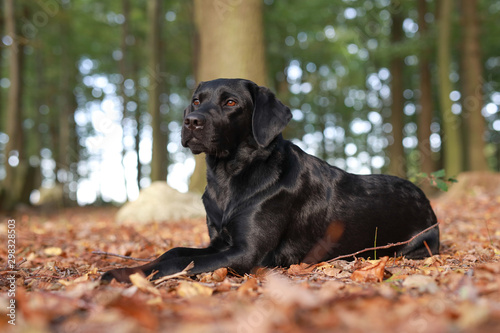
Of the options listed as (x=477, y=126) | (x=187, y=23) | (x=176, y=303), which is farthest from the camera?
(x=187, y=23)

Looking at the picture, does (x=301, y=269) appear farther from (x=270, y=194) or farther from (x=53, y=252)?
(x=53, y=252)

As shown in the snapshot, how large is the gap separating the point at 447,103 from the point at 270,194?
30.5ft

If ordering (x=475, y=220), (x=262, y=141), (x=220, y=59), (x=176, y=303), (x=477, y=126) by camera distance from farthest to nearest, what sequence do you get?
(x=477, y=126) < (x=220, y=59) < (x=475, y=220) < (x=262, y=141) < (x=176, y=303)

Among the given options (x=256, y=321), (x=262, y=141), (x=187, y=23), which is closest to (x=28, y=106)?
(x=187, y=23)

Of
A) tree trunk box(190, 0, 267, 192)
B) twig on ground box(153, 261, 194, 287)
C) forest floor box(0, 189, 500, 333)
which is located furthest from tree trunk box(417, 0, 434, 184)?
twig on ground box(153, 261, 194, 287)

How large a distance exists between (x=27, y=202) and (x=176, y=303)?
11818 mm

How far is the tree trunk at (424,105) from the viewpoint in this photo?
47.1 ft

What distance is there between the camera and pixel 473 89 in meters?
11.6

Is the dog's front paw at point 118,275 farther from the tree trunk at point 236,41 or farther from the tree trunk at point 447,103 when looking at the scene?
the tree trunk at point 447,103

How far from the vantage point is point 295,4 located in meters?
17.7

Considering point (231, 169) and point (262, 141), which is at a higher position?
point (262, 141)

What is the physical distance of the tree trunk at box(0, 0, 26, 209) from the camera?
11312 mm

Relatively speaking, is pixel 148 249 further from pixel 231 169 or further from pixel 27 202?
pixel 27 202

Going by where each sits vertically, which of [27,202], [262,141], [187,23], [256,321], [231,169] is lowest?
[27,202]
